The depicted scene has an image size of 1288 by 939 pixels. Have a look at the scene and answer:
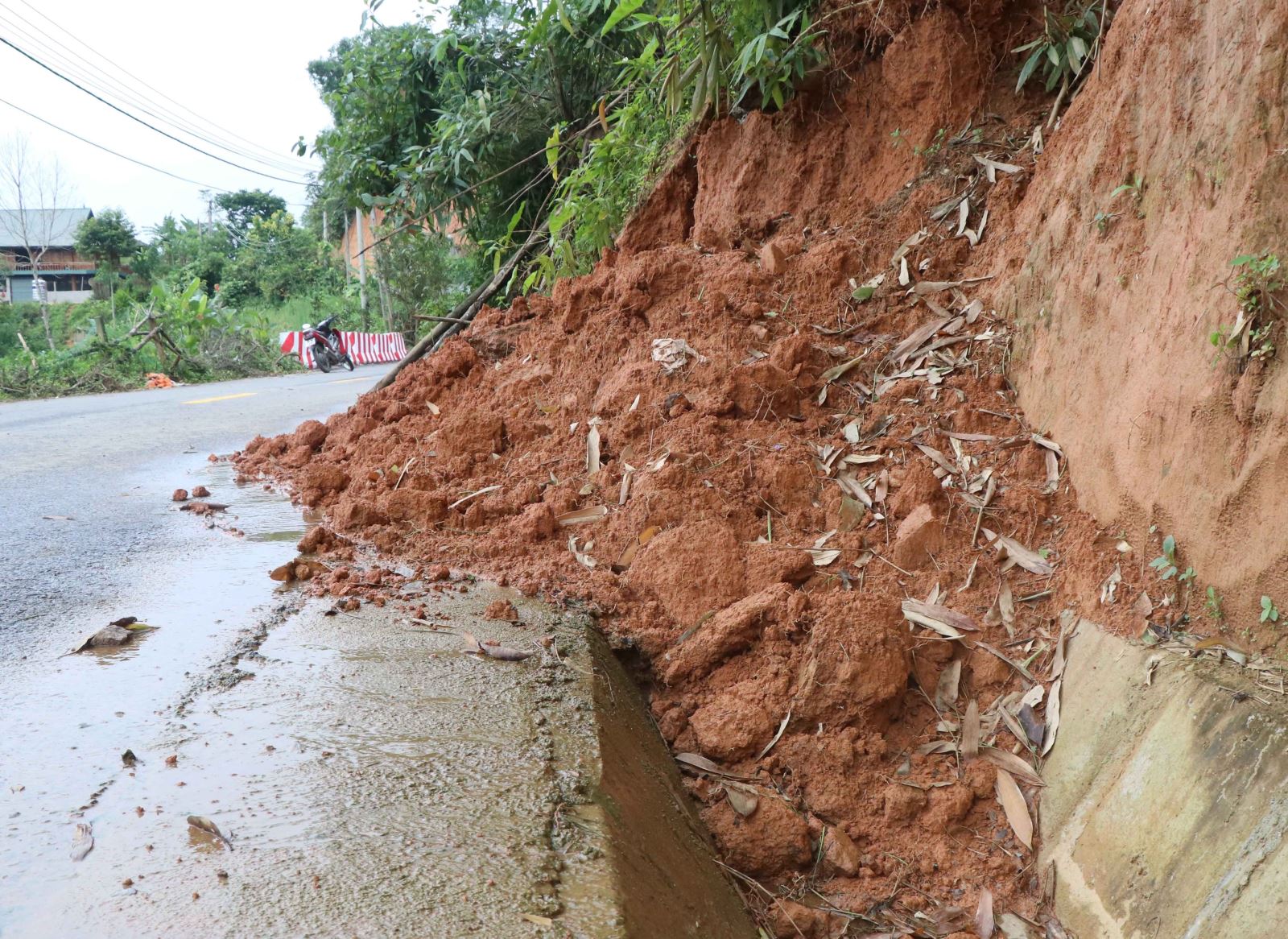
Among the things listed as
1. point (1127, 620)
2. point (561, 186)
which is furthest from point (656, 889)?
point (561, 186)

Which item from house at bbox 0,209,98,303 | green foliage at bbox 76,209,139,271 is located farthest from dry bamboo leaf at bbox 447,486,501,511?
house at bbox 0,209,98,303

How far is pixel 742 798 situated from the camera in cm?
246

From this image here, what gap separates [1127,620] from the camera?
97.2 inches

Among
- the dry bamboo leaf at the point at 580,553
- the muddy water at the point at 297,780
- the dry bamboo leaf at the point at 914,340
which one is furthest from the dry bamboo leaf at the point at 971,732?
the dry bamboo leaf at the point at 914,340

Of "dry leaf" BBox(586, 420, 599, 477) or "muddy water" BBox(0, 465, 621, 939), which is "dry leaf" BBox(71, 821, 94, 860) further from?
"dry leaf" BBox(586, 420, 599, 477)

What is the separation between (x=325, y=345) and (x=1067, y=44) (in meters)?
17.4

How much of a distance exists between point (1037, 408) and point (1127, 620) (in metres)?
0.94

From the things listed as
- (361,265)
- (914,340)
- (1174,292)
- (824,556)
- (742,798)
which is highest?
(361,265)

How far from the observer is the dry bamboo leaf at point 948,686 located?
2.71 meters

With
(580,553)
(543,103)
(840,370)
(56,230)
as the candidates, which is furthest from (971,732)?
(56,230)

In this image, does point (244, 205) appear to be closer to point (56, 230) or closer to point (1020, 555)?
point (56, 230)

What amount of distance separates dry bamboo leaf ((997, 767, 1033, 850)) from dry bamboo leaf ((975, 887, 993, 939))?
0.56 ft

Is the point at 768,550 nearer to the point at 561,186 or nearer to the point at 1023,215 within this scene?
the point at 1023,215

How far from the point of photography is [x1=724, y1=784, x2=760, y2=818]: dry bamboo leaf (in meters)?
2.44
